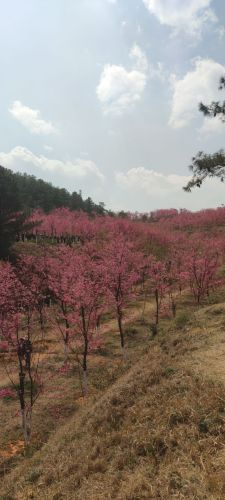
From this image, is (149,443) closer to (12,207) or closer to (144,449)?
(144,449)

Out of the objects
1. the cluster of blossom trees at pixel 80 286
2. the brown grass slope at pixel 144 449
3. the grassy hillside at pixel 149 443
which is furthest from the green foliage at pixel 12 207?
the brown grass slope at pixel 144 449

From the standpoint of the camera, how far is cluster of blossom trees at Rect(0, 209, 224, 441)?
62.6ft

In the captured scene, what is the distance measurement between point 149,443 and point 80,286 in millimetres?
14435

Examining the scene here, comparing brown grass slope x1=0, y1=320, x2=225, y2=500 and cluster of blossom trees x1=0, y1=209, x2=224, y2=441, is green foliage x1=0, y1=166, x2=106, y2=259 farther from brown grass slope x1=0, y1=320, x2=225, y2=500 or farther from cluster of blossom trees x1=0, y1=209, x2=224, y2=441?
brown grass slope x1=0, y1=320, x2=225, y2=500

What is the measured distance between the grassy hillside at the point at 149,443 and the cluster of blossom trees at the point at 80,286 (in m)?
5.17

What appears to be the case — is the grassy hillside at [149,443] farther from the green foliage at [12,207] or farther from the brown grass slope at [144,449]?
the green foliage at [12,207]

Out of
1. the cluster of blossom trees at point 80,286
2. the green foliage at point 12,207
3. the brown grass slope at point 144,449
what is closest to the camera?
the brown grass slope at point 144,449

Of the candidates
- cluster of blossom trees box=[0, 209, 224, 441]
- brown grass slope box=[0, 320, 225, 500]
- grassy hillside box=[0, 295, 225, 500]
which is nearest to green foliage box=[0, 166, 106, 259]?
cluster of blossom trees box=[0, 209, 224, 441]

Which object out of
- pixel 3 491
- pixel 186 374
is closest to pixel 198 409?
pixel 186 374

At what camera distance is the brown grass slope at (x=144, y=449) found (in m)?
6.67

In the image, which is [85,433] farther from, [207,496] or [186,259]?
[186,259]

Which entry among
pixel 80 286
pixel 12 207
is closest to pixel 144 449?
pixel 80 286

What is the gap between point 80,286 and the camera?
22.1m

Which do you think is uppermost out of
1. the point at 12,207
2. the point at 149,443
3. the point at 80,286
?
the point at 12,207
